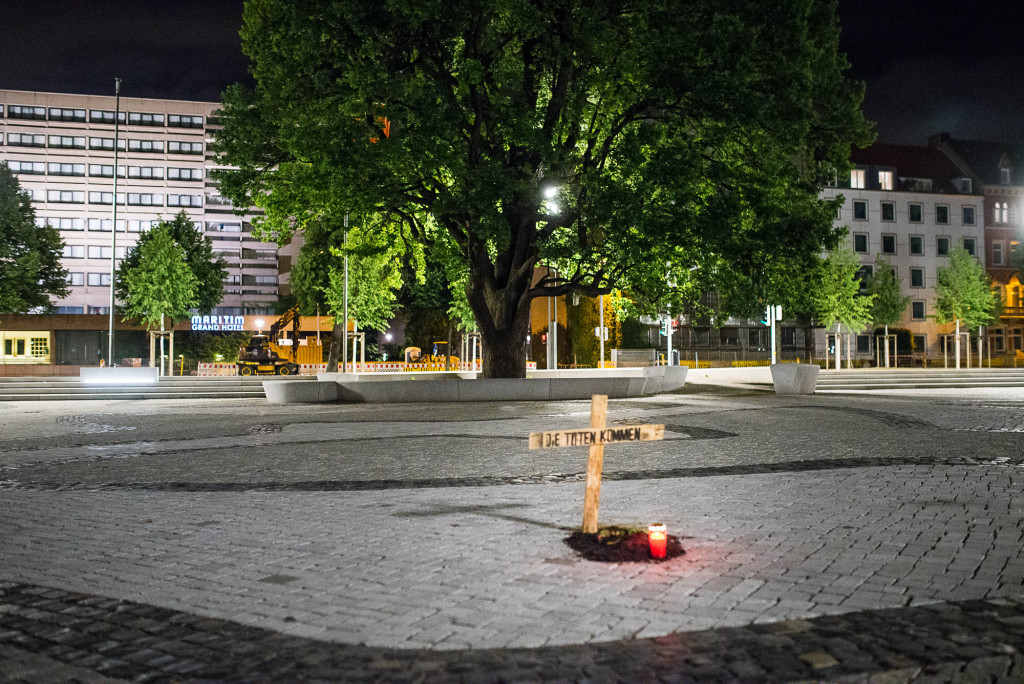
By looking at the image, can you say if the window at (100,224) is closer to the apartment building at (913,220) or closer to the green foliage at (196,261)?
the green foliage at (196,261)

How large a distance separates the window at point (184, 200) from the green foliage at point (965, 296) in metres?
78.3

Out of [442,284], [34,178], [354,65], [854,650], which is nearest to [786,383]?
[354,65]

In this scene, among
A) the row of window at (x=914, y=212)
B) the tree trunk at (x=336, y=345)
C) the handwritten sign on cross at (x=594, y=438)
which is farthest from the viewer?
the row of window at (x=914, y=212)

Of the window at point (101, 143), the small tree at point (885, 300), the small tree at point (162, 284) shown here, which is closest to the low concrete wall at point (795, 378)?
the small tree at point (885, 300)

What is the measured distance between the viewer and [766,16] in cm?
2094

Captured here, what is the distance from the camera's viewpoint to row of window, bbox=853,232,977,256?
6869 cm

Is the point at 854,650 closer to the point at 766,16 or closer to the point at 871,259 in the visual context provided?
the point at 766,16

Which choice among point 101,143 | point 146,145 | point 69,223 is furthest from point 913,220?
point 69,223

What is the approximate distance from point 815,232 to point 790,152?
2364 mm

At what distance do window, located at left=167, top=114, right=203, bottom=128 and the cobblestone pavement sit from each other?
9340 centimetres

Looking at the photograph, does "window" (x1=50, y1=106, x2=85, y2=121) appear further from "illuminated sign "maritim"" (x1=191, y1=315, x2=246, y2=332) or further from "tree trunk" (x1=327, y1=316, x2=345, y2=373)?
"tree trunk" (x1=327, y1=316, x2=345, y2=373)

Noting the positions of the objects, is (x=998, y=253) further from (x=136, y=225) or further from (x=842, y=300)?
(x=136, y=225)

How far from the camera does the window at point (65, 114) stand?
3679 inches

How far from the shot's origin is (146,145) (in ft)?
313
